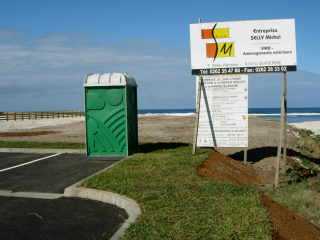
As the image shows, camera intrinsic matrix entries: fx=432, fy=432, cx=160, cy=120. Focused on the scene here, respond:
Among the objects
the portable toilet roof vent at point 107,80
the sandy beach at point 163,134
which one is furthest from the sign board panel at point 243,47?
the sandy beach at point 163,134

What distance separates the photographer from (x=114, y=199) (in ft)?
25.8

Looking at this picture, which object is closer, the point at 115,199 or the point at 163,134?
the point at 115,199

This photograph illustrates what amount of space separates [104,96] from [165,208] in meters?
6.79

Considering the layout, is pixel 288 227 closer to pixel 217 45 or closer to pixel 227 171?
pixel 227 171

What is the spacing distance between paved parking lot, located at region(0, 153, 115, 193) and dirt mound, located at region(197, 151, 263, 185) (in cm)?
285

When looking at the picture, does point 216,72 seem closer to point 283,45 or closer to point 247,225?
point 283,45

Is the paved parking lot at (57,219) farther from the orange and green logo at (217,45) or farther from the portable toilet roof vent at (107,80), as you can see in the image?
the orange and green logo at (217,45)

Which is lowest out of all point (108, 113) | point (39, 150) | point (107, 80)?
point (39, 150)

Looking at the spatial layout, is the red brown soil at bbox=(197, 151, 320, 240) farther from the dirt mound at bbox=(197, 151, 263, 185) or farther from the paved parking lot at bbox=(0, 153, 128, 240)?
the paved parking lot at bbox=(0, 153, 128, 240)

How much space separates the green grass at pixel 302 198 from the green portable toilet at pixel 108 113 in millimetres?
5126

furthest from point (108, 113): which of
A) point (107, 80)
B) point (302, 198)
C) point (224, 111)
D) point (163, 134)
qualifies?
point (163, 134)

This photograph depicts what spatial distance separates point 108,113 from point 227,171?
4.17 m

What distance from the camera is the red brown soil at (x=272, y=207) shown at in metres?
5.98

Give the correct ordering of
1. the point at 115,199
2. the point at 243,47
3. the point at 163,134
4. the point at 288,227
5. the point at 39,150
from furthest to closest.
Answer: the point at 163,134 → the point at 39,150 → the point at 243,47 → the point at 115,199 → the point at 288,227
